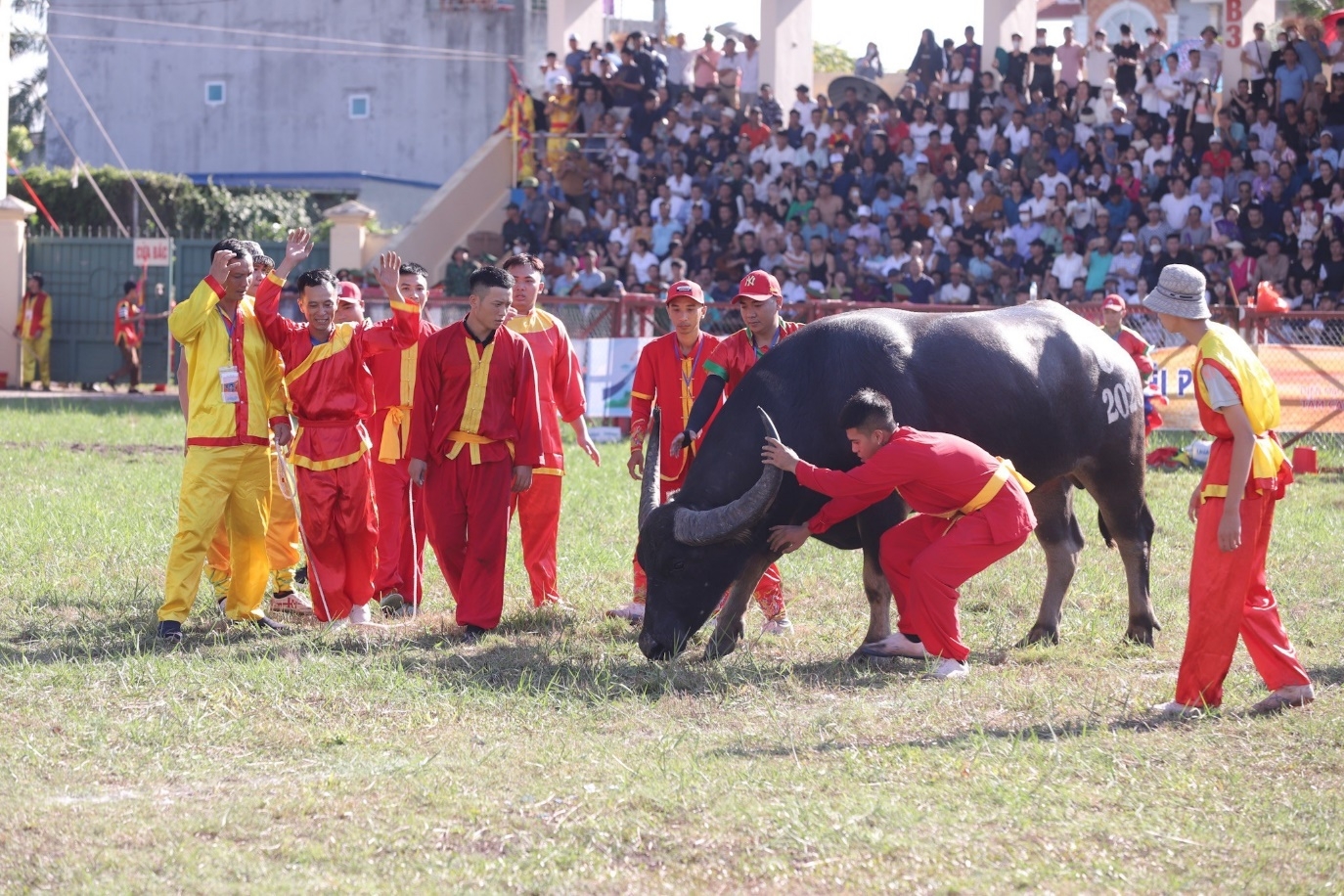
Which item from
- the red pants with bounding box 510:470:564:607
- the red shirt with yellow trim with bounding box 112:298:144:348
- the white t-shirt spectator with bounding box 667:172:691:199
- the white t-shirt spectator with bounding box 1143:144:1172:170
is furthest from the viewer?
the red shirt with yellow trim with bounding box 112:298:144:348

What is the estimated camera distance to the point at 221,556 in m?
8.48

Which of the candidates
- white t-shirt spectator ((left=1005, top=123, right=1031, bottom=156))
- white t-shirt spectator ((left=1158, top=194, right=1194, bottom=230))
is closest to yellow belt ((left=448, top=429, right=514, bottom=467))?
white t-shirt spectator ((left=1158, top=194, right=1194, bottom=230))

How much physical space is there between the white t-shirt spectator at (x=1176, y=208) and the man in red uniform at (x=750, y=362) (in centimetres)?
Answer: 1109

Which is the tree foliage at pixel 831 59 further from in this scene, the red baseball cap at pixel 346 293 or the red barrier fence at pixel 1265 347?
the red baseball cap at pixel 346 293

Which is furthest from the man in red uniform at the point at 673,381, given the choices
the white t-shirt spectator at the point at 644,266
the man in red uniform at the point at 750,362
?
the white t-shirt spectator at the point at 644,266

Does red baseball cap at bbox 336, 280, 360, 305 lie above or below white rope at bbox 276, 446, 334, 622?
above

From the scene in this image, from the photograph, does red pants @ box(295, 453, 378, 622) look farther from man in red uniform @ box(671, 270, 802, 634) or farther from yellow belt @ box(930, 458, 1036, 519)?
yellow belt @ box(930, 458, 1036, 519)

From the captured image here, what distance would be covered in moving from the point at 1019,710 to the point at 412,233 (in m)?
19.5

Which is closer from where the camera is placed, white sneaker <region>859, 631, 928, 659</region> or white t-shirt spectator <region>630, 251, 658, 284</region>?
white sneaker <region>859, 631, 928, 659</region>

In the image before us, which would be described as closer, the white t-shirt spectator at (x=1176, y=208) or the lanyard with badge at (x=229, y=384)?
the lanyard with badge at (x=229, y=384)

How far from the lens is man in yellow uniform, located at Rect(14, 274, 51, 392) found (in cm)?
2420

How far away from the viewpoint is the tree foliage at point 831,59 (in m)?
42.4

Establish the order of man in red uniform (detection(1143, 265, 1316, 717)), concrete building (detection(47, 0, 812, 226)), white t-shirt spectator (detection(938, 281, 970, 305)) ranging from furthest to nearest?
concrete building (detection(47, 0, 812, 226)) < white t-shirt spectator (detection(938, 281, 970, 305)) < man in red uniform (detection(1143, 265, 1316, 717))

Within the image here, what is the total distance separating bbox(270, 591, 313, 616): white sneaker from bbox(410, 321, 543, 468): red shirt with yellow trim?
3.90ft
